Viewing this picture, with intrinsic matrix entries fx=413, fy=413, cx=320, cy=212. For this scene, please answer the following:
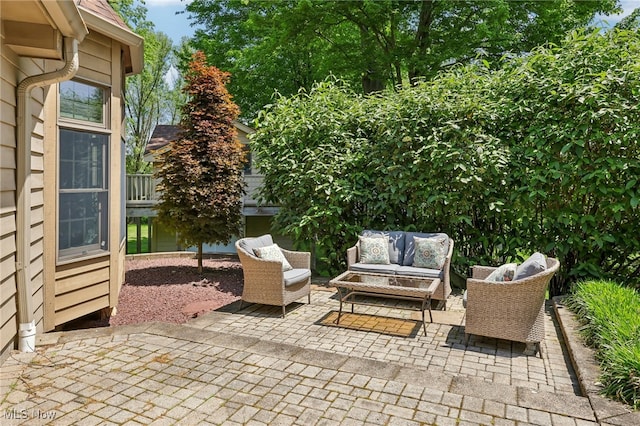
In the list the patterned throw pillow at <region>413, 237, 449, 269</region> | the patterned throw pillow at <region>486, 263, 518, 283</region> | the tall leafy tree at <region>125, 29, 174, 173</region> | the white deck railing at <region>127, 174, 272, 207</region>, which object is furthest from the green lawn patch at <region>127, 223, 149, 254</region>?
the patterned throw pillow at <region>486, 263, 518, 283</region>

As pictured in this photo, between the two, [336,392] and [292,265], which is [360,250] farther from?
[336,392]

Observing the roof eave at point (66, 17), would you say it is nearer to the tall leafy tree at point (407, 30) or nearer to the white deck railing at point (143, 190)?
the tall leafy tree at point (407, 30)

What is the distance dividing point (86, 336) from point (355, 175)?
447cm

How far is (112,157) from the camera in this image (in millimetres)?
5098

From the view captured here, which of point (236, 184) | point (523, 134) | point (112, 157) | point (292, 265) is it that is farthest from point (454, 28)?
point (112, 157)

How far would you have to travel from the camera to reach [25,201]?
11.9 feet

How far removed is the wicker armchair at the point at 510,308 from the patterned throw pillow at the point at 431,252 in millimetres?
1517

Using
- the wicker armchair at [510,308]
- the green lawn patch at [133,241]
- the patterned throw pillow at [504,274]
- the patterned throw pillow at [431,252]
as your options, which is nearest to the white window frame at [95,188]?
the patterned throw pillow at [431,252]

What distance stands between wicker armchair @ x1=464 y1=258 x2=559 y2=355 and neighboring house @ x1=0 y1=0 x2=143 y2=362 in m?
4.12

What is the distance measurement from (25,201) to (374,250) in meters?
4.16

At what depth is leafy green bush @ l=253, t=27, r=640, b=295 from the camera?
217 inches

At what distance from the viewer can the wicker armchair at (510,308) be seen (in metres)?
3.89

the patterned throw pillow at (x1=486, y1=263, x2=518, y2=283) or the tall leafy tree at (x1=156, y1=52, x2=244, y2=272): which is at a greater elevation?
the tall leafy tree at (x1=156, y1=52, x2=244, y2=272)

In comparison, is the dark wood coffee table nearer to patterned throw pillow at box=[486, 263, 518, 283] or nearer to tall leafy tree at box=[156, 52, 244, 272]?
patterned throw pillow at box=[486, 263, 518, 283]
